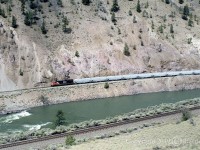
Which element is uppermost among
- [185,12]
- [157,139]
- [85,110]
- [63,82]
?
[185,12]

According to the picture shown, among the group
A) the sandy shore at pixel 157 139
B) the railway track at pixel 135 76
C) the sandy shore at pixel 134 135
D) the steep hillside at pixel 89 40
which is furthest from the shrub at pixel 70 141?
the railway track at pixel 135 76

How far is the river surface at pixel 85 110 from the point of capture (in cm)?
7010

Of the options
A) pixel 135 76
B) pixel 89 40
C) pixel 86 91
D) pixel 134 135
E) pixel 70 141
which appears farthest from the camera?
pixel 89 40

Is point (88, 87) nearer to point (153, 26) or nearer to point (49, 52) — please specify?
point (49, 52)

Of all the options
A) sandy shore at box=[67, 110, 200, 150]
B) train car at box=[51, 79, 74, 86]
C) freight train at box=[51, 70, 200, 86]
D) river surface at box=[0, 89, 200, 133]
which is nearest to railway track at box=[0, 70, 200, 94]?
freight train at box=[51, 70, 200, 86]

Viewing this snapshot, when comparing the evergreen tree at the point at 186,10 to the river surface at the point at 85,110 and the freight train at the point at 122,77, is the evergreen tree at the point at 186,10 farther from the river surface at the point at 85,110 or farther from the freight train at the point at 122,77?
the river surface at the point at 85,110

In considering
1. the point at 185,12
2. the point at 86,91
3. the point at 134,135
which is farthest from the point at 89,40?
the point at 134,135

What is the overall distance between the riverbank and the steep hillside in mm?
4019

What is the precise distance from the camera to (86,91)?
90500 millimetres

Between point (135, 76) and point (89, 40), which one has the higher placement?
point (89, 40)

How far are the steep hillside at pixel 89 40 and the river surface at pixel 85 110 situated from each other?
8963 millimetres

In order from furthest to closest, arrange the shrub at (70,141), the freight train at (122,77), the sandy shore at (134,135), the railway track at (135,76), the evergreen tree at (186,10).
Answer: the evergreen tree at (186,10) → the railway track at (135,76) → the freight train at (122,77) → the shrub at (70,141) → the sandy shore at (134,135)

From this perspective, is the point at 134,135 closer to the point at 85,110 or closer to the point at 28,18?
the point at 85,110

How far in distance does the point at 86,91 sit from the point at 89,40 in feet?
47.5
